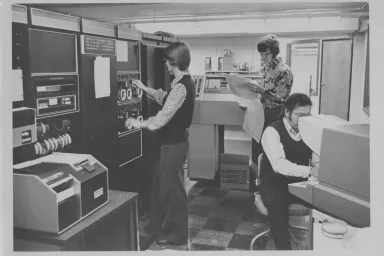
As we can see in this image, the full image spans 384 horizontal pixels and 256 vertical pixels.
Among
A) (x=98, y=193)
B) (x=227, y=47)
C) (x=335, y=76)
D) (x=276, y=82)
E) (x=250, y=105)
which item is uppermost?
(x=227, y=47)

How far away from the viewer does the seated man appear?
8.34ft

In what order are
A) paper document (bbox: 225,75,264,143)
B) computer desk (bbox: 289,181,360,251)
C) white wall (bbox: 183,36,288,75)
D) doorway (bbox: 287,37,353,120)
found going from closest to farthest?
computer desk (bbox: 289,181,360,251) → paper document (bbox: 225,75,264,143) → doorway (bbox: 287,37,353,120) → white wall (bbox: 183,36,288,75)

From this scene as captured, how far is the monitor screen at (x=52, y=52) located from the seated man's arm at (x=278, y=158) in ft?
4.19

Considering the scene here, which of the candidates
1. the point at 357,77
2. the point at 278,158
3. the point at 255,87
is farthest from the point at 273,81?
the point at 357,77

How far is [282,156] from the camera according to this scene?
2.50 meters

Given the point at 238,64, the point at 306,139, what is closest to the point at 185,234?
the point at 306,139

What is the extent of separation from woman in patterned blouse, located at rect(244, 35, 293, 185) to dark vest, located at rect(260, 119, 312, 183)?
3.26 feet

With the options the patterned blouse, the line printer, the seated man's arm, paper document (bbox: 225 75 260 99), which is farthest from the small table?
A: the patterned blouse

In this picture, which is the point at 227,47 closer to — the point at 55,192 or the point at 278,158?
the point at 278,158

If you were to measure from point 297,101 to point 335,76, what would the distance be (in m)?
6.79

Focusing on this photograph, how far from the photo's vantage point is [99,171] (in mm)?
2045

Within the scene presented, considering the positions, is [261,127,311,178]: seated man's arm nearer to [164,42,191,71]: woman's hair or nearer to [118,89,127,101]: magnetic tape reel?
[164,42,191,71]: woman's hair

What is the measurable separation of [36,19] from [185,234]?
5.98 ft

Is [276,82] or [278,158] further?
[276,82]
